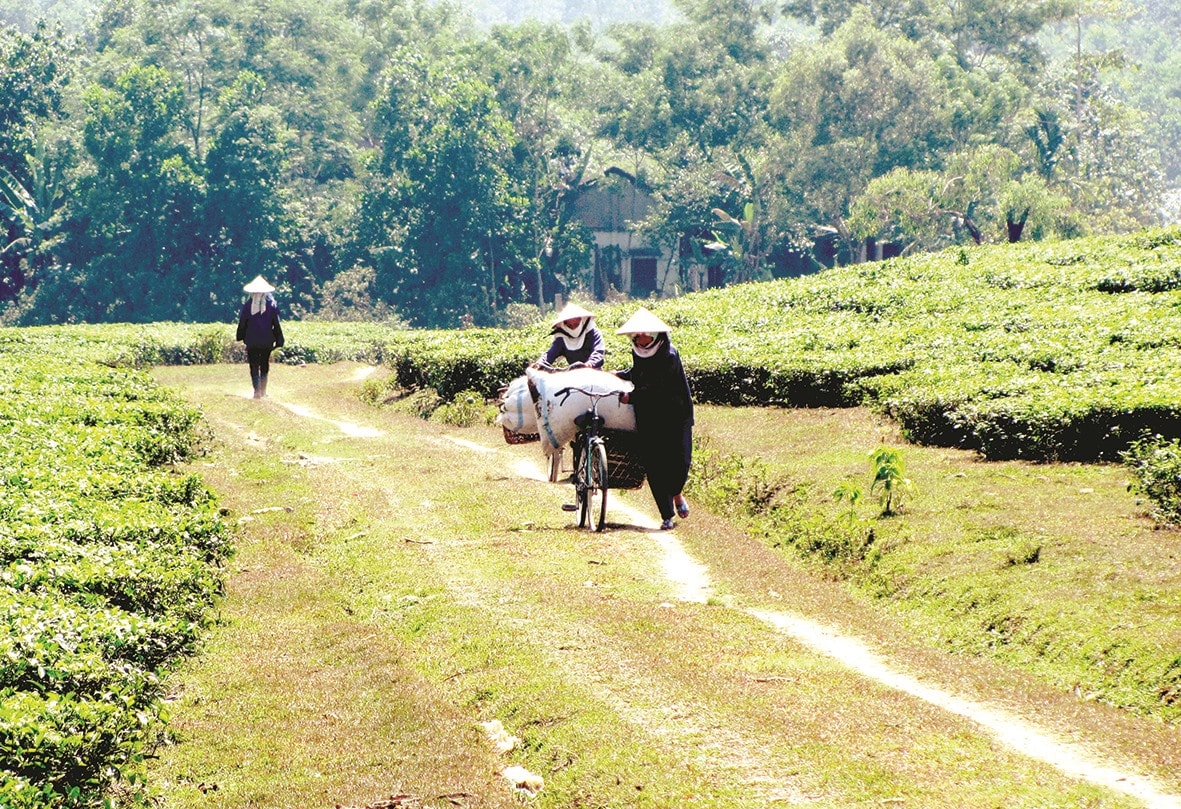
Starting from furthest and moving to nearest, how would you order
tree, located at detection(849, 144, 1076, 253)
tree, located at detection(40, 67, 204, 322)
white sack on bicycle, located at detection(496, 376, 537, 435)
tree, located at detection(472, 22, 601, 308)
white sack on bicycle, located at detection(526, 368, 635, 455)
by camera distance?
tree, located at detection(472, 22, 601, 308) < tree, located at detection(40, 67, 204, 322) < tree, located at detection(849, 144, 1076, 253) < white sack on bicycle, located at detection(496, 376, 537, 435) < white sack on bicycle, located at detection(526, 368, 635, 455)

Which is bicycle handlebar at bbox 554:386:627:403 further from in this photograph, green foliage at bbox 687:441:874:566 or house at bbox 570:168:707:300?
house at bbox 570:168:707:300

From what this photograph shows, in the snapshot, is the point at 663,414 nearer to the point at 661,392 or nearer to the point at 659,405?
the point at 659,405

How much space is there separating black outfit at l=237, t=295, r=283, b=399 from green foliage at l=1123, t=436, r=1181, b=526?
57.9ft

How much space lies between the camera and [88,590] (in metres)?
9.82

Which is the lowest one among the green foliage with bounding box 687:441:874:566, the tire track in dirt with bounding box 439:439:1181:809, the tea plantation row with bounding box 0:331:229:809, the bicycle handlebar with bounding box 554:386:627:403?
the tire track in dirt with bounding box 439:439:1181:809

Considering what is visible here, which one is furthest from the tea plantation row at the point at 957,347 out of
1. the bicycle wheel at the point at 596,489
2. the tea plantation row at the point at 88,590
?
the tea plantation row at the point at 88,590

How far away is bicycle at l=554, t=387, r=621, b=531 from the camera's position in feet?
44.7

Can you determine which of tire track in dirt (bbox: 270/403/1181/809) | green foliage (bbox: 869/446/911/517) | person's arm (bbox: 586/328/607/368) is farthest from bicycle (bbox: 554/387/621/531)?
green foliage (bbox: 869/446/911/517)

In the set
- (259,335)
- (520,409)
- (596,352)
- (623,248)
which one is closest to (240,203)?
(623,248)

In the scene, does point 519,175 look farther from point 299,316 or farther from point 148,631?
point 148,631

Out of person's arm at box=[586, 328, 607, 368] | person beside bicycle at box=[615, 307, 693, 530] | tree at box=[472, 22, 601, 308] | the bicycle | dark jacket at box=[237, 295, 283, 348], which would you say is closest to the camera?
person beside bicycle at box=[615, 307, 693, 530]

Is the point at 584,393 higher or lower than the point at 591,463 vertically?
higher

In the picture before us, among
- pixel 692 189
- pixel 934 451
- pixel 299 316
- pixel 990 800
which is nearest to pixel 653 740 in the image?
pixel 990 800

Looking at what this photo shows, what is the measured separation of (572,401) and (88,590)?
525 centimetres
